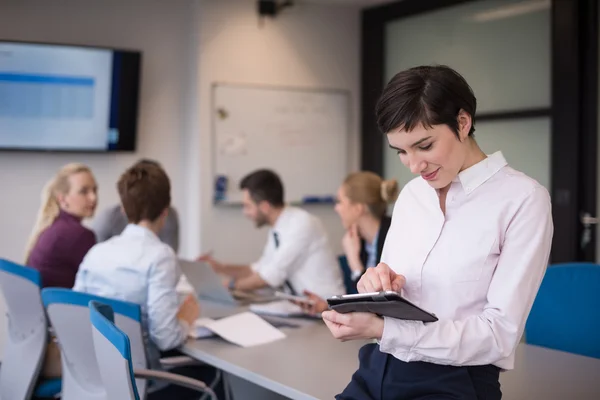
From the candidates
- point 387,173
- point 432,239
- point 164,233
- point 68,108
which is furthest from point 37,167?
point 432,239

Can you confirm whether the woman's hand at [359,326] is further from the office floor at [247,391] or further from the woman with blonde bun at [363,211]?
the woman with blonde bun at [363,211]

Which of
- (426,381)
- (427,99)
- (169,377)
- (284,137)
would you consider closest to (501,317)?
(426,381)

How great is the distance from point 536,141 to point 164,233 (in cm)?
254

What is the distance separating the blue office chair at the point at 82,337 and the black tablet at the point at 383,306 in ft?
3.06

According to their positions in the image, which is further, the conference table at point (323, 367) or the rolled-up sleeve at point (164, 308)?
the rolled-up sleeve at point (164, 308)

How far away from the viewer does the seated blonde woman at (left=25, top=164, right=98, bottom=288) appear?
3418 millimetres

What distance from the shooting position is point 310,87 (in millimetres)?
5926

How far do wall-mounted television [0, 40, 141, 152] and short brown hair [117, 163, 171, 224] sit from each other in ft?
7.55

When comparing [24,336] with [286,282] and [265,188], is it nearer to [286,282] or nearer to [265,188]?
[286,282]

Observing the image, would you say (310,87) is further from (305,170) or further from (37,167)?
(37,167)

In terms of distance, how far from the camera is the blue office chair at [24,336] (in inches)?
119

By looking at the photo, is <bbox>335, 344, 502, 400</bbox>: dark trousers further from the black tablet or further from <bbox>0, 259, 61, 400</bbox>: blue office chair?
<bbox>0, 259, 61, 400</bbox>: blue office chair

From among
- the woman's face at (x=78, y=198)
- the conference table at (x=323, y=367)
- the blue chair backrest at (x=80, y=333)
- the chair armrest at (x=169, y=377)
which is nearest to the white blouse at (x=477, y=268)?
the conference table at (x=323, y=367)

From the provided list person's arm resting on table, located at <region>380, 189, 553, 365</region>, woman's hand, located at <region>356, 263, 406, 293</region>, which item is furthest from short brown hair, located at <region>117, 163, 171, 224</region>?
person's arm resting on table, located at <region>380, 189, 553, 365</region>
